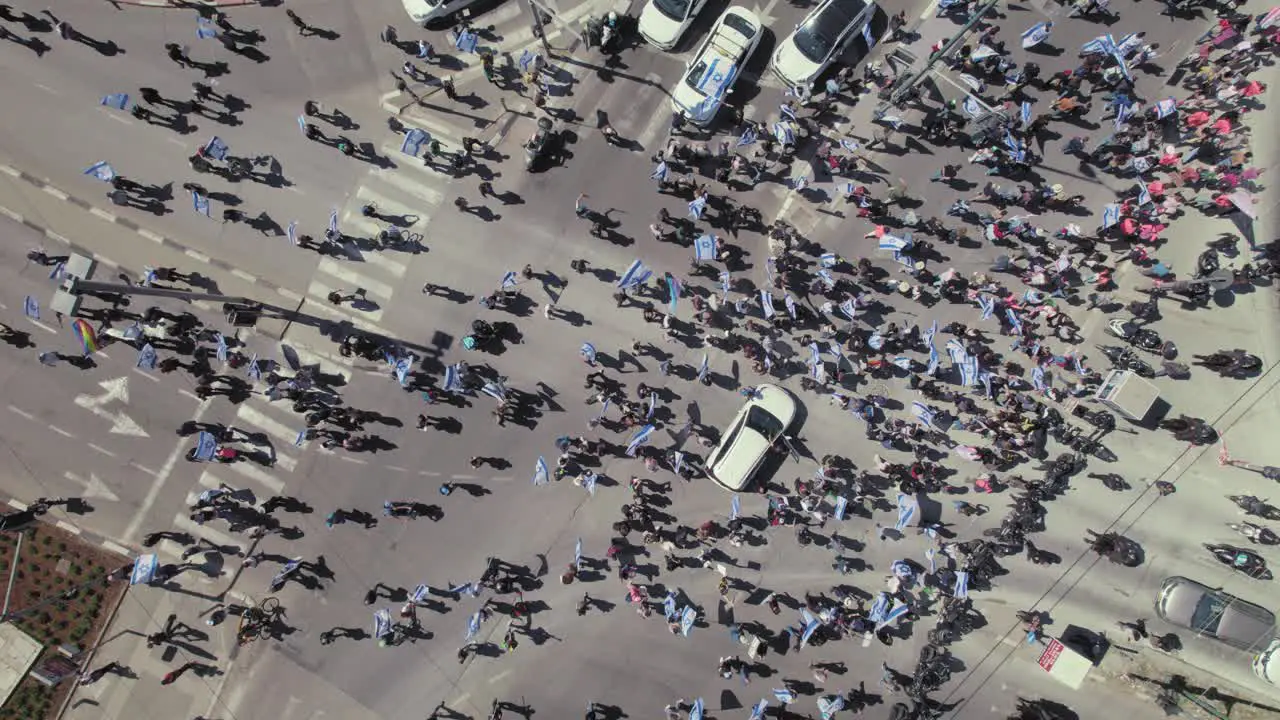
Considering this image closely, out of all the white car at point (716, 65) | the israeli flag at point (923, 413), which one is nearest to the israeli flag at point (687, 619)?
the israeli flag at point (923, 413)

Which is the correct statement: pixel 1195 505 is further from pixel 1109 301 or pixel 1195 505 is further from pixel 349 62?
pixel 349 62

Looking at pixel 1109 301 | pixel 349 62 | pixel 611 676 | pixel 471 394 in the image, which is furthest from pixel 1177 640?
pixel 349 62

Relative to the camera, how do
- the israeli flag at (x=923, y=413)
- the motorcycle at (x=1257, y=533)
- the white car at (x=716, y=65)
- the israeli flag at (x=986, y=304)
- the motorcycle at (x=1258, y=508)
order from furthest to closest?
the israeli flag at (x=923, y=413), the motorcycle at (x=1257, y=533), the motorcycle at (x=1258, y=508), the israeli flag at (x=986, y=304), the white car at (x=716, y=65)

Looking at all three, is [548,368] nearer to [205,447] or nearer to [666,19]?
[205,447]

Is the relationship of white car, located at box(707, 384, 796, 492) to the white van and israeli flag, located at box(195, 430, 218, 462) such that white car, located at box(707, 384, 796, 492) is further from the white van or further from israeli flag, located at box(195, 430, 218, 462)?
the white van

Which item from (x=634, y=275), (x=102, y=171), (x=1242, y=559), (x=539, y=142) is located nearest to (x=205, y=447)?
(x=102, y=171)

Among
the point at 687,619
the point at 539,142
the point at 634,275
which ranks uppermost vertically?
the point at 539,142

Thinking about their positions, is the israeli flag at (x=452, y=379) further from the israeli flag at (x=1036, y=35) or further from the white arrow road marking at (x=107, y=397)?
the israeli flag at (x=1036, y=35)
